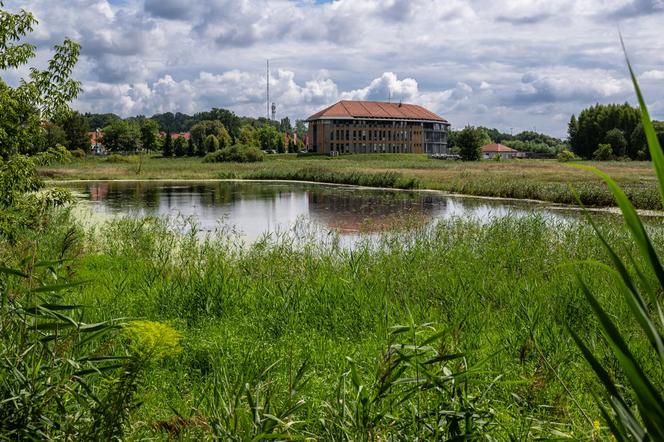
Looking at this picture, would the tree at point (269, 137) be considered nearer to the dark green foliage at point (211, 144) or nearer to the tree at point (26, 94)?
the dark green foliage at point (211, 144)

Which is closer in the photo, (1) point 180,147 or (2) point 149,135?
(1) point 180,147

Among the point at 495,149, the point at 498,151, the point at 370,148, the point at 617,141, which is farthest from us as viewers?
the point at 495,149

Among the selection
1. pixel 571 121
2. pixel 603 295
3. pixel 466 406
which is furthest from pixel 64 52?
pixel 571 121

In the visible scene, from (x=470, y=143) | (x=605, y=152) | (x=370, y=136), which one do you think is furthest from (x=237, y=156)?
(x=605, y=152)

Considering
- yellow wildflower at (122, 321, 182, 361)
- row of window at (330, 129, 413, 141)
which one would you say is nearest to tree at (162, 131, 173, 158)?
row of window at (330, 129, 413, 141)

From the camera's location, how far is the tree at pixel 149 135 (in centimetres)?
8768

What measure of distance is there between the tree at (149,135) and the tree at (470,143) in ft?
143

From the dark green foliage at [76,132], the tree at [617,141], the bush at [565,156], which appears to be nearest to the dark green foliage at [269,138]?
the dark green foliage at [76,132]

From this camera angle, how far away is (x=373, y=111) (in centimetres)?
9369

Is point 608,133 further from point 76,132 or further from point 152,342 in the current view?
point 152,342

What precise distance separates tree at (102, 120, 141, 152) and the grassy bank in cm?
7677

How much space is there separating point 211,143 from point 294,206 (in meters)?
62.0

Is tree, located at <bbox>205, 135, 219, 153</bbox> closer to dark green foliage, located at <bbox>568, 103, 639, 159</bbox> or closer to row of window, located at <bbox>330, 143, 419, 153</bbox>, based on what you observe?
row of window, located at <bbox>330, 143, 419, 153</bbox>

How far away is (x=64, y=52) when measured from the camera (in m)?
8.10
